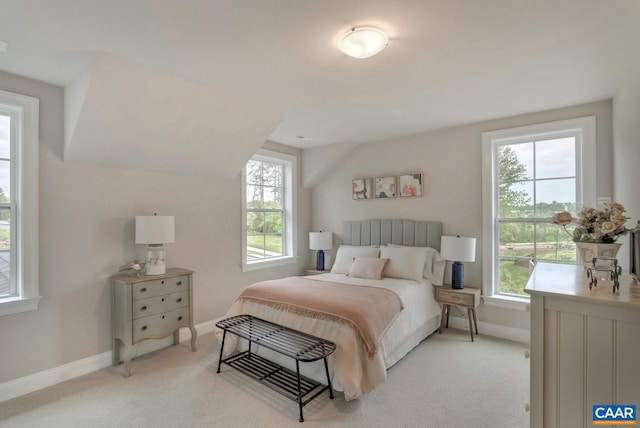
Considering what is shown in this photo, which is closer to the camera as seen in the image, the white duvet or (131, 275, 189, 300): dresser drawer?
the white duvet

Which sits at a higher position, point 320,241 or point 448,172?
point 448,172

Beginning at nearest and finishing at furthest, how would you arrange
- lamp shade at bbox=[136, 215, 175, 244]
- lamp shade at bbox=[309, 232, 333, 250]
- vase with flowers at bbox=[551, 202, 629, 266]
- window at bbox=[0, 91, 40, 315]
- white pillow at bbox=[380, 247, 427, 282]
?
vase with flowers at bbox=[551, 202, 629, 266] < window at bbox=[0, 91, 40, 315] < lamp shade at bbox=[136, 215, 175, 244] < white pillow at bbox=[380, 247, 427, 282] < lamp shade at bbox=[309, 232, 333, 250]

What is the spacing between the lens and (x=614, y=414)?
122 centimetres

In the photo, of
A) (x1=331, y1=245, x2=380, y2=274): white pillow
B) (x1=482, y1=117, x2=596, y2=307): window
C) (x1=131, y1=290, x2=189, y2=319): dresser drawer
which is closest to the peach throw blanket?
(x1=131, y1=290, x2=189, y2=319): dresser drawer

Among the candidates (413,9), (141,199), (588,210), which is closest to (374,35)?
(413,9)

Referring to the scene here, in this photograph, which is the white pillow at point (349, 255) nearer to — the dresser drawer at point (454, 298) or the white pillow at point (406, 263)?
the white pillow at point (406, 263)

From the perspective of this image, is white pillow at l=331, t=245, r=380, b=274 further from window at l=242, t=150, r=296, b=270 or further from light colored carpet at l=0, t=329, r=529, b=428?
light colored carpet at l=0, t=329, r=529, b=428

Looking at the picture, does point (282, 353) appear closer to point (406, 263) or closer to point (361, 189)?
point (406, 263)

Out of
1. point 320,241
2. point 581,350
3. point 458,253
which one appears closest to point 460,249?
point 458,253

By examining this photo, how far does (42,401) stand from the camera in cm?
233

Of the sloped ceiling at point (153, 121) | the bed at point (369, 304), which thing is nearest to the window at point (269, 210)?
the sloped ceiling at point (153, 121)

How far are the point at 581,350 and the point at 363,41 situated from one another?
1875 mm

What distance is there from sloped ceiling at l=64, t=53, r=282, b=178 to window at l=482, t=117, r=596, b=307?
8.64 feet

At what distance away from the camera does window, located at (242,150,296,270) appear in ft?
14.2
